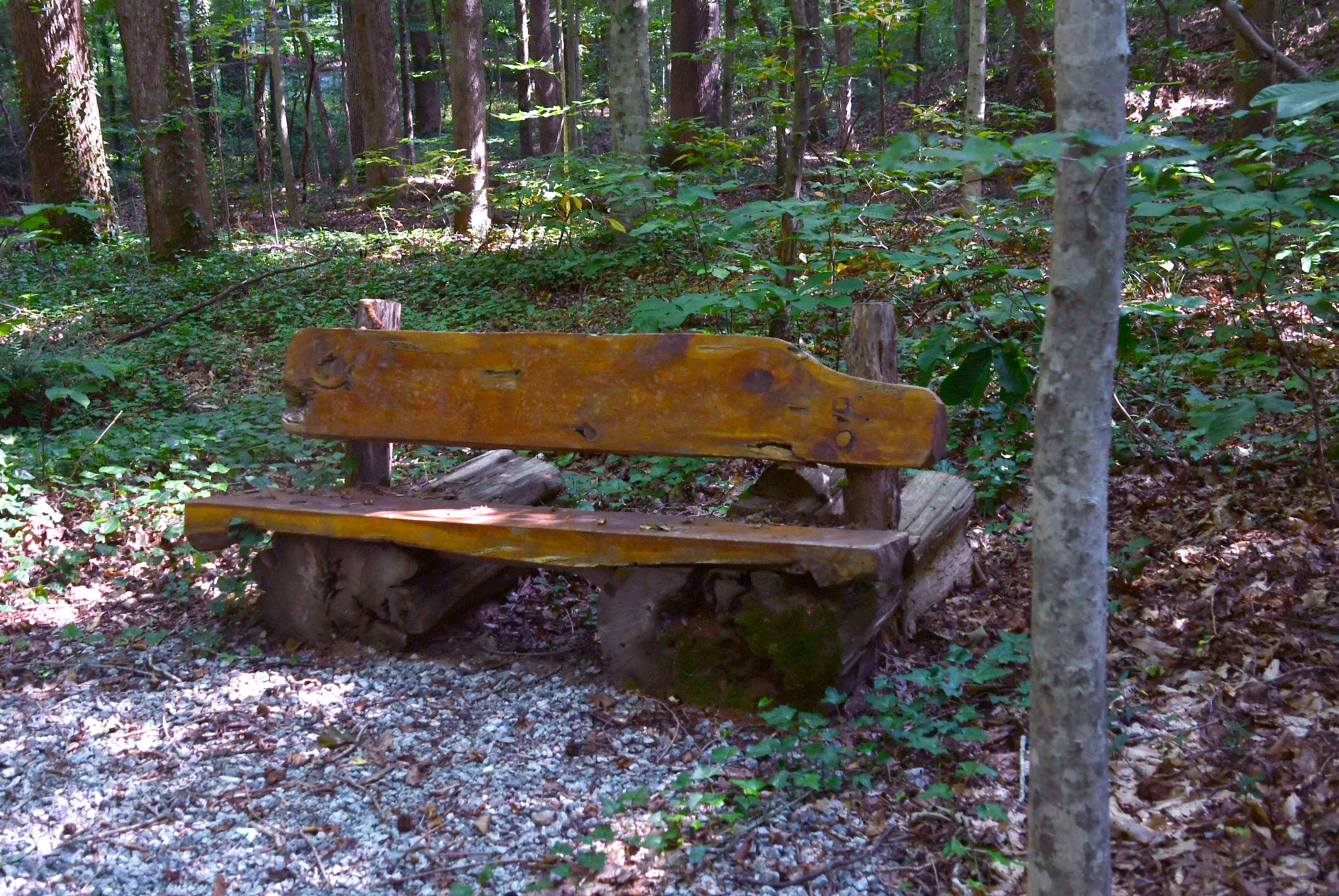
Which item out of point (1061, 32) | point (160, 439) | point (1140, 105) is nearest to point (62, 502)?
point (160, 439)

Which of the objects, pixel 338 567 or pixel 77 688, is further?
pixel 338 567

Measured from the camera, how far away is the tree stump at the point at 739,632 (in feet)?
10.2

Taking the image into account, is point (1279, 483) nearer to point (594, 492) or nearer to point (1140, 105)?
point (594, 492)

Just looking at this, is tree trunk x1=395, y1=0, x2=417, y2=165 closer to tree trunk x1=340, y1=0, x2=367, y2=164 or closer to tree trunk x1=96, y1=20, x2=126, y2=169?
tree trunk x1=340, y1=0, x2=367, y2=164

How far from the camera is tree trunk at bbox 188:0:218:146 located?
15.2 m

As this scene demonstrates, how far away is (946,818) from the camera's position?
257 centimetres

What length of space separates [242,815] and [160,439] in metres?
3.98

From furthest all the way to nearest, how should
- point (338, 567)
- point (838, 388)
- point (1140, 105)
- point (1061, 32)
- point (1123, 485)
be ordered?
point (1140, 105) → point (1123, 485) → point (338, 567) → point (838, 388) → point (1061, 32)

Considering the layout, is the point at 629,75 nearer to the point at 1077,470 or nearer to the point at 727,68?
the point at 727,68

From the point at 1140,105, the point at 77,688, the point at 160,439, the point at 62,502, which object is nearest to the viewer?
the point at 77,688

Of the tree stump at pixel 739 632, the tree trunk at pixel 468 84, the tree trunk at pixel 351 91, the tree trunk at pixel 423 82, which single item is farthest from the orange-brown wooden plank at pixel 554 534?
the tree trunk at pixel 423 82

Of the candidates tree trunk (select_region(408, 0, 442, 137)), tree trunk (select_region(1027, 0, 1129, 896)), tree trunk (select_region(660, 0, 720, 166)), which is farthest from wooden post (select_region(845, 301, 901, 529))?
tree trunk (select_region(408, 0, 442, 137))

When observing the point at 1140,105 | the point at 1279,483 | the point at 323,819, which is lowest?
the point at 323,819

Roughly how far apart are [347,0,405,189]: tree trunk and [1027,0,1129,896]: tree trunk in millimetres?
13459
